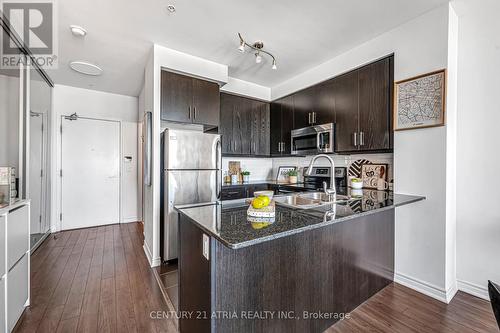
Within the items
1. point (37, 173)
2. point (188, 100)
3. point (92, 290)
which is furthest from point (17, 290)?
point (188, 100)

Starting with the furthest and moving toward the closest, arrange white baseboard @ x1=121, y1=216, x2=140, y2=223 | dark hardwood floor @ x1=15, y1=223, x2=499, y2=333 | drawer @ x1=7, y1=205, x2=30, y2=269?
1. white baseboard @ x1=121, y1=216, x2=140, y2=223
2. dark hardwood floor @ x1=15, y1=223, x2=499, y2=333
3. drawer @ x1=7, y1=205, x2=30, y2=269

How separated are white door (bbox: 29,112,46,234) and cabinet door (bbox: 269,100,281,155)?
3.46 metres

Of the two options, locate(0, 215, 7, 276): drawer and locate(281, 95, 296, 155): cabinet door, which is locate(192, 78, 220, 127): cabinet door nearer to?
locate(281, 95, 296, 155): cabinet door

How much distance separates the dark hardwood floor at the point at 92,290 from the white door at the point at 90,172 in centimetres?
80

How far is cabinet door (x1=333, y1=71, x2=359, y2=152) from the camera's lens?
8.89 ft

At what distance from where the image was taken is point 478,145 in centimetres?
201

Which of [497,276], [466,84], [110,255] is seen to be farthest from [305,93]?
[110,255]

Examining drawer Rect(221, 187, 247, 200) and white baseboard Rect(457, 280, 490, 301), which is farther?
drawer Rect(221, 187, 247, 200)

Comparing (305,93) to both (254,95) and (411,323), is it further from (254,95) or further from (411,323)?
(411,323)

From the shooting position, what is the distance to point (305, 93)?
11.3 feet

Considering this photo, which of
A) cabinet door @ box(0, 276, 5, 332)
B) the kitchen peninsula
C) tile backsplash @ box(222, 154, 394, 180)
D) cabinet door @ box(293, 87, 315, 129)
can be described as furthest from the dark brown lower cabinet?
cabinet door @ box(293, 87, 315, 129)

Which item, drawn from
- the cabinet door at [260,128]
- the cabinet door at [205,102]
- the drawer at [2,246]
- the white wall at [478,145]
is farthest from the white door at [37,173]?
the white wall at [478,145]

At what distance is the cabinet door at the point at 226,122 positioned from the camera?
3.62 metres

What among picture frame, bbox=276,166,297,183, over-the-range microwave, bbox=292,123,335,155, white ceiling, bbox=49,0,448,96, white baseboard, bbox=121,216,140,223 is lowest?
white baseboard, bbox=121,216,140,223
